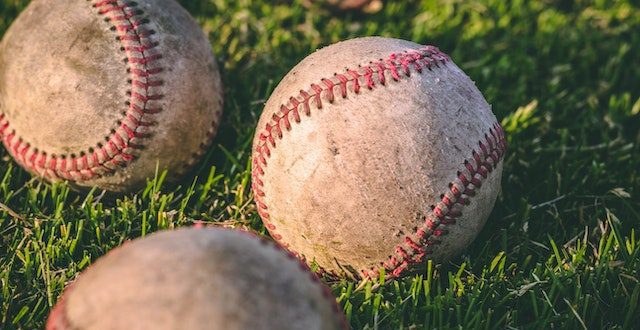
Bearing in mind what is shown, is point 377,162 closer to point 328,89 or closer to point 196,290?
point 328,89

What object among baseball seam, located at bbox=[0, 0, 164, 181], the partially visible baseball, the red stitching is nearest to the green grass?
baseball seam, located at bbox=[0, 0, 164, 181]

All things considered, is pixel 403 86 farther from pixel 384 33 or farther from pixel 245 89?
pixel 384 33

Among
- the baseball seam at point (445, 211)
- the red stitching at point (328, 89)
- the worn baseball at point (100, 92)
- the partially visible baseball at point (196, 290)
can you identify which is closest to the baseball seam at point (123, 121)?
the worn baseball at point (100, 92)

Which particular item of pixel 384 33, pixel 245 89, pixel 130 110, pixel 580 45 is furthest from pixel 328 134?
pixel 580 45

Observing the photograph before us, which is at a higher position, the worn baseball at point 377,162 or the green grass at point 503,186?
the worn baseball at point 377,162

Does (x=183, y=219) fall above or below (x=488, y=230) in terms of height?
below

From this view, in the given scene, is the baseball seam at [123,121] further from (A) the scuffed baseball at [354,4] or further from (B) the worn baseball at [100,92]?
(A) the scuffed baseball at [354,4]

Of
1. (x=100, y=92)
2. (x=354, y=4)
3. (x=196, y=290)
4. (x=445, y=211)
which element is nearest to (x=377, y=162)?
(x=445, y=211)

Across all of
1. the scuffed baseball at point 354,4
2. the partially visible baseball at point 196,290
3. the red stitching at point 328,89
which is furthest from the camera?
the scuffed baseball at point 354,4
